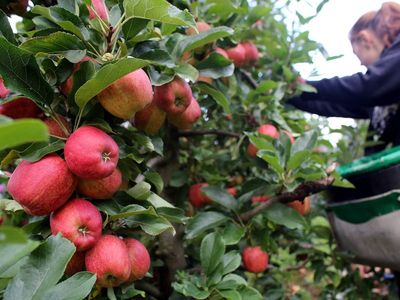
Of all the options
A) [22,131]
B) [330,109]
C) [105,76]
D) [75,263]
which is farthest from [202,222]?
[330,109]

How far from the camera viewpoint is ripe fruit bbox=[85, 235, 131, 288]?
0.54 meters

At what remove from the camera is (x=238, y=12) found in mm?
965

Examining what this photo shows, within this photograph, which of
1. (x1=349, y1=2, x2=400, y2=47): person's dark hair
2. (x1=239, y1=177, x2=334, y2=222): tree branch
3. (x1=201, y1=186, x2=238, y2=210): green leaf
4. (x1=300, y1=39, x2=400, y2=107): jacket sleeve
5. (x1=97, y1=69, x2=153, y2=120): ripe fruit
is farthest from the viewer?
(x1=349, y1=2, x2=400, y2=47): person's dark hair

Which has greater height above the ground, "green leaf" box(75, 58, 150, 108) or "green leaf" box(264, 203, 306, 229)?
"green leaf" box(75, 58, 150, 108)

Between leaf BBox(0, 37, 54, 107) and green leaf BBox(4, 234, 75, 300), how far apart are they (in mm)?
189

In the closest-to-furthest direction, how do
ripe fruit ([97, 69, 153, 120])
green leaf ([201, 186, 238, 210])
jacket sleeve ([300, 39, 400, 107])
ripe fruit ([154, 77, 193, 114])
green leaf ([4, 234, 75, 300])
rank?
green leaf ([4, 234, 75, 300]) → ripe fruit ([97, 69, 153, 120]) → ripe fruit ([154, 77, 193, 114]) → green leaf ([201, 186, 238, 210]) → jacket sleeve ([300, 39, 400, 107])

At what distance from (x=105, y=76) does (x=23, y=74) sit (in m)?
0.11

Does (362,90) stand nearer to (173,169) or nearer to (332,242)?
(332,242)

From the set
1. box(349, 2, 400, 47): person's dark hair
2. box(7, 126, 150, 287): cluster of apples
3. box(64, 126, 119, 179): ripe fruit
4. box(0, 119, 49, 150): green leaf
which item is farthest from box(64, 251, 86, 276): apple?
box(349, 2, 400, 47): person's dark hair

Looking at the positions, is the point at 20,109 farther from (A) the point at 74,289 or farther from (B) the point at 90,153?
(A) the point at 74,289

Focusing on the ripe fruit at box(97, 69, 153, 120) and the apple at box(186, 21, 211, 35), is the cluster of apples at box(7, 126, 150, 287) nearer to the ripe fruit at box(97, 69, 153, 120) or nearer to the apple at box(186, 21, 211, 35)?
the ripe fruit at box(97, 69, 153, 120)

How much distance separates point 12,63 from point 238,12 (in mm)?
575

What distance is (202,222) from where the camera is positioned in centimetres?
86

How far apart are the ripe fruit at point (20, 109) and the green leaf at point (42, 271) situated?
0.64ft
